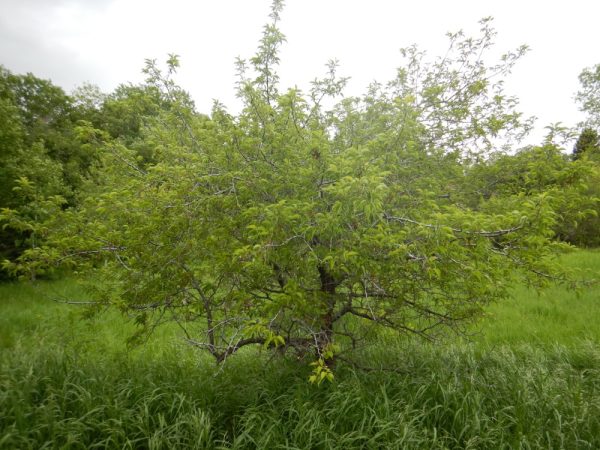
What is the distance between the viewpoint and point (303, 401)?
3.20 metres

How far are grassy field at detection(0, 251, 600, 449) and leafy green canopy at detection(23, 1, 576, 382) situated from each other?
570mm

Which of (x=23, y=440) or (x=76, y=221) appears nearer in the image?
(x=23, y=440)

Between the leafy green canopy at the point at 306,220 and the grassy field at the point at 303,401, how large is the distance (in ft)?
1.87

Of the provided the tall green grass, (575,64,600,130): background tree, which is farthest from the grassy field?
(575,64,600,130): background tree

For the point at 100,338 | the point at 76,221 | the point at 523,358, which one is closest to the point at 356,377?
the point at 523,358

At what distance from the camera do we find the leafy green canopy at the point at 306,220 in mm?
2191

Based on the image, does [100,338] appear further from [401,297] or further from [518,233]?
[518,233]

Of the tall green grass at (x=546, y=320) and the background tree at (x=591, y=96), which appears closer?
the tall green grass at (x=546, y=320)

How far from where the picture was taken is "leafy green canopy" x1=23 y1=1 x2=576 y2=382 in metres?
2.19

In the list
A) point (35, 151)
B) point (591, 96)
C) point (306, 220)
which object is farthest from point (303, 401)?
point (591, 96)

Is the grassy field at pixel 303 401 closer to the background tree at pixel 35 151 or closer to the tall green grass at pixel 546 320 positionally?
the tall green grass at pixel 546 320

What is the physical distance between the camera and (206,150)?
2.99 metres

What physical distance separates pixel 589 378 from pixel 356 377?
2988mm

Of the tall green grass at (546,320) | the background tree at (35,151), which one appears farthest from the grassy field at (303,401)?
the background tree at (35,151)
